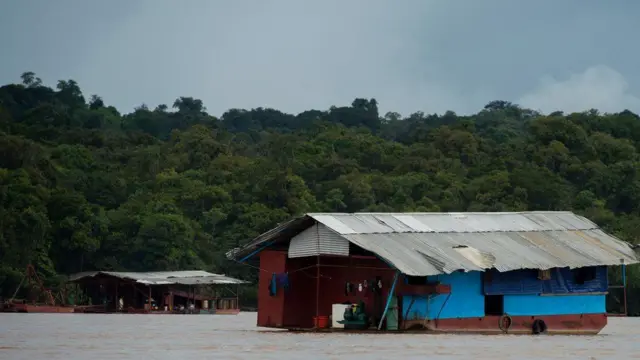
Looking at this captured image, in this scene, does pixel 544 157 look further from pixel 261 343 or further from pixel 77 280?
pixel 261 343

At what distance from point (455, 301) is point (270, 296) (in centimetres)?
478

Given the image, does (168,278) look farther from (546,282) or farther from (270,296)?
(546,282)

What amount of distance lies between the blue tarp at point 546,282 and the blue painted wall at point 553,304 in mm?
146

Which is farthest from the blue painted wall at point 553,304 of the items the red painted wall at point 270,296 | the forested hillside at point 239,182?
the forested hillside at point 239,182

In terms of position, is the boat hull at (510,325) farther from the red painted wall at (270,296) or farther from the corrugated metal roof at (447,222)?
the corrugated metal roof at (447,222)

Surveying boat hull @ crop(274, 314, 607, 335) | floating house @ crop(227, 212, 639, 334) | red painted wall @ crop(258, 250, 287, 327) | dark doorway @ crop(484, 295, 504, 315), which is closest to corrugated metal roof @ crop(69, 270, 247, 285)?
red painted wall @ crop(258, 250, 287, 327)

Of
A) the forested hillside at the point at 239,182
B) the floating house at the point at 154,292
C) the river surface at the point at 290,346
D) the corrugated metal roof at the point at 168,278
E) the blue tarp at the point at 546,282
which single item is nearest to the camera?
the river surface at the point at 290,346

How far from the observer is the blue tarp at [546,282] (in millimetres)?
28812

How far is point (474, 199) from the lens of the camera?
63.8m

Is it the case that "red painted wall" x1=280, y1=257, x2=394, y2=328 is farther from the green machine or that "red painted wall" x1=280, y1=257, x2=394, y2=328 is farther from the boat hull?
the boat hull

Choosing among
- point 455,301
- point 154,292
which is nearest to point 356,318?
point 455,301

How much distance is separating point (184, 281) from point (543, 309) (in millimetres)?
22369

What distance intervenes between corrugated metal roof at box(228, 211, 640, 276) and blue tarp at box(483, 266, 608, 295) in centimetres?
56

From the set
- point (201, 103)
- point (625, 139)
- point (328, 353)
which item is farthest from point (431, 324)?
point (201, 103)
